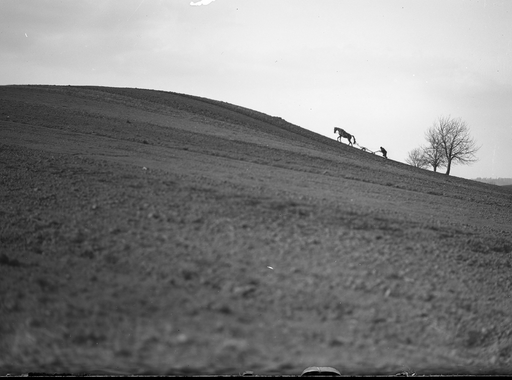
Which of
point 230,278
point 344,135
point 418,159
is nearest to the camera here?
point 230,278

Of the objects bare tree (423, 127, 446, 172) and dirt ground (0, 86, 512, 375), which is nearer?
dirt ground (0, 86, 512, 375)

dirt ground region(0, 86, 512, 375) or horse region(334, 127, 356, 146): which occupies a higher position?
horse region(334, 127, 356, 146)

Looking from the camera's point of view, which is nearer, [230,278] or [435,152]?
[230,278]

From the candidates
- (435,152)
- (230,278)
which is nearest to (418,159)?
(435,152)

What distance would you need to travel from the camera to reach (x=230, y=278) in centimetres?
425

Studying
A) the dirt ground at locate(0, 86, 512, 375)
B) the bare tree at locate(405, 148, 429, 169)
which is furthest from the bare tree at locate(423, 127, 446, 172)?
the dirt ground at locate(0, 86, 512, 375)

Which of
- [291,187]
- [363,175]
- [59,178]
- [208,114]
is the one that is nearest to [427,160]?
[208,114]

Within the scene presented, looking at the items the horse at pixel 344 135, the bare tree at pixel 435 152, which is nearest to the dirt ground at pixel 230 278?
the horse at pixel 344 135

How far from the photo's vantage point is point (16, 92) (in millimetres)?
21922

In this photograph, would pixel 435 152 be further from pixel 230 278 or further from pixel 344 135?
pixel 230 278

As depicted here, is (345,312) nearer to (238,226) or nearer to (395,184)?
(238,226)

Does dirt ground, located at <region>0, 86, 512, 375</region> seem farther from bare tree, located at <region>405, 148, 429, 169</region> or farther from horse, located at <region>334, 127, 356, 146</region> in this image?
bare tree, located at <region>405, 148, 429, 169</region>

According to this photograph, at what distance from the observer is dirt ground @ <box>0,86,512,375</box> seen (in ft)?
10.5

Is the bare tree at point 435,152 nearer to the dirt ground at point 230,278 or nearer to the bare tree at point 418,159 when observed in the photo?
the bare tree at point 418,159
